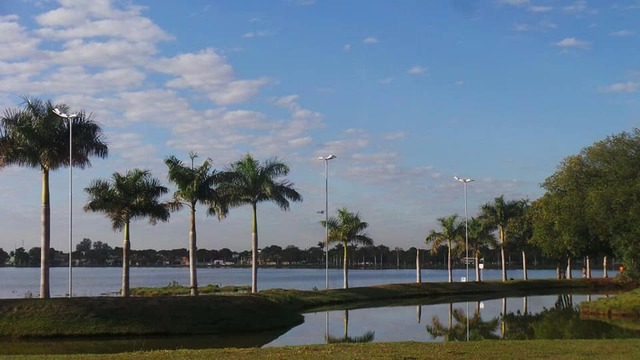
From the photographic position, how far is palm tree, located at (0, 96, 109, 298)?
40.4 m

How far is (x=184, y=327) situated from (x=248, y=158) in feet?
63.7

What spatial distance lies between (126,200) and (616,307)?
32247 millimetres

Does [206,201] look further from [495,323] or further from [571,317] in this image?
[571,317]

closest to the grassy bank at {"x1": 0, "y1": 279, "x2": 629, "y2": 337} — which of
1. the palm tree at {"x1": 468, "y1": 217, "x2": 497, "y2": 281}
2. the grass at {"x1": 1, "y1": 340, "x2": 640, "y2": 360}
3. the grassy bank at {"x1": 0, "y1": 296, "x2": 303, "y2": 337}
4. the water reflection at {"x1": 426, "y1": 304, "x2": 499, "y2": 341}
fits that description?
the grassy bank at {"x1": 0, "y1": 296, "x2": 303, "y2": 337}

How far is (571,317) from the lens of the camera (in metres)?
44.2

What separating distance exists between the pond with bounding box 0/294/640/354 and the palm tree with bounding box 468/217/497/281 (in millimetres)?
36984

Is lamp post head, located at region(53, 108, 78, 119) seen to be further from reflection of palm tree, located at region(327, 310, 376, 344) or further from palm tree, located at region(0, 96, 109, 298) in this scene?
reflection of palm tree, located at region(327, 310, 376, 344)

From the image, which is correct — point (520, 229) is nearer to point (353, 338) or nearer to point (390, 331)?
point (390, 331)

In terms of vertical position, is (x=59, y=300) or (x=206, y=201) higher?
(x=206, y=201)

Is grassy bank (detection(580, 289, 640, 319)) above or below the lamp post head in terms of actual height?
below

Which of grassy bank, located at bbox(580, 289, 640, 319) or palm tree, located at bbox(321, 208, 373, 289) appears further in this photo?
palm tree, located at bbox(321, 208, 373, 289)

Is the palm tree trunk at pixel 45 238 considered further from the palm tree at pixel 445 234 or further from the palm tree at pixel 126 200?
the palm tree at pixel 445 234

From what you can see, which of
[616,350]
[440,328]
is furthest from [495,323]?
[616,350]

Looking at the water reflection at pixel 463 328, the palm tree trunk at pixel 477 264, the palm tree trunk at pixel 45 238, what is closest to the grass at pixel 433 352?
the water reflection at pixel 463 328
